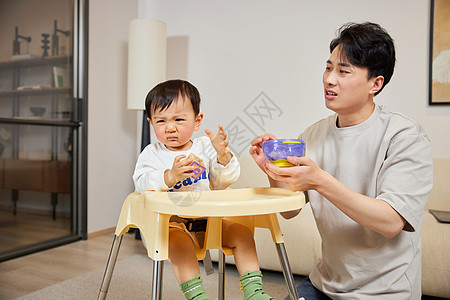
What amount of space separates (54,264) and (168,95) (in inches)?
68.9

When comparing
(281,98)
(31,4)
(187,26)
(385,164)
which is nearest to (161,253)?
(385,164)

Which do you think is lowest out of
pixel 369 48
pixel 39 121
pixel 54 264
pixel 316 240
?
pixel 54 264

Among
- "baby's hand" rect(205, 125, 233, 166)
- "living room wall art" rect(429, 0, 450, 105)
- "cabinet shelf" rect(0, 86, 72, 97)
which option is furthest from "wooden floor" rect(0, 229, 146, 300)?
"living room wall art" rect(429, 0, 450, 105)

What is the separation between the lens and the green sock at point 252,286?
0.92m

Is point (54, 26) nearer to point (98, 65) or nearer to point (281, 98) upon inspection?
point (98, 65)

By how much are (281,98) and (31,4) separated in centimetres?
188

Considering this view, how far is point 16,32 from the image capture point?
2648 mm

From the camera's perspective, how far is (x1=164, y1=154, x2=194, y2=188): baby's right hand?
38.0 inches

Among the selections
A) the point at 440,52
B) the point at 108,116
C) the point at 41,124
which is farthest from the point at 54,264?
the point at 440,52

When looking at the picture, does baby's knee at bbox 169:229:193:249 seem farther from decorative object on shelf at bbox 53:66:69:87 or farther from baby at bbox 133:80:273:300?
decorative object on shelf at bbox 53:66:69:87

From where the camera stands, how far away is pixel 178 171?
3.20ft

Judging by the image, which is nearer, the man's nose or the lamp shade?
the man's nose

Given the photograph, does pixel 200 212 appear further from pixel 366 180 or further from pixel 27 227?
pixel 27 227

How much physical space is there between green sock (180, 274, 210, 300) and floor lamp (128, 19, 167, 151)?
7.17ft
